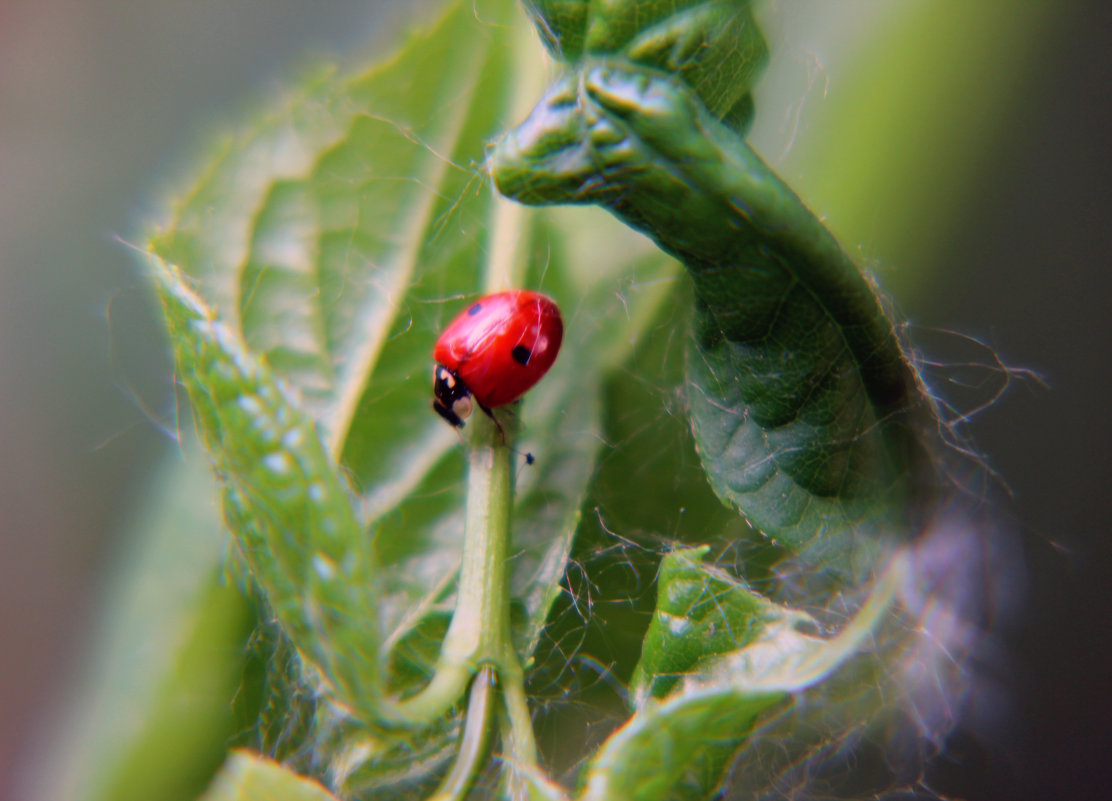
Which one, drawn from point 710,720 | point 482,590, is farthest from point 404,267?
point 710,720

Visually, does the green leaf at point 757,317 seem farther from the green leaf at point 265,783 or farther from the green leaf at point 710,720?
the green leaf at point 265,783

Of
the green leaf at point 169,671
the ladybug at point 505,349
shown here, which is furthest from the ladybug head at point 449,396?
the green leaf at point 169,671

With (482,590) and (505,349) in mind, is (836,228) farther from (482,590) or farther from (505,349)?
(482,590)

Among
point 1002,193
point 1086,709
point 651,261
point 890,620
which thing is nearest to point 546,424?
point 651,261

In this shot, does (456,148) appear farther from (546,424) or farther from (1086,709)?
(1086,709)

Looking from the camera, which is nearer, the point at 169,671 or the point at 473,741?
the point at 473,741
